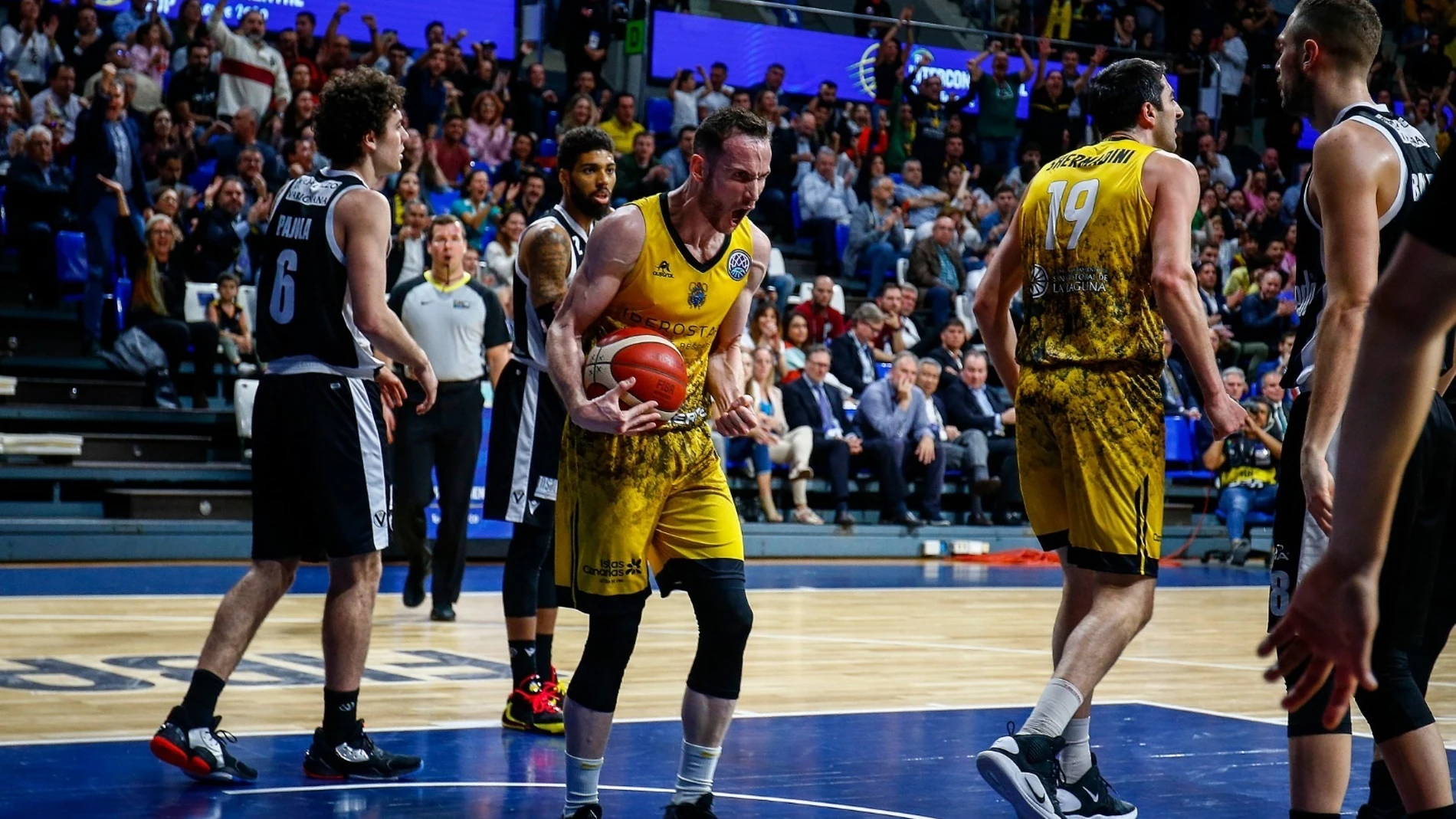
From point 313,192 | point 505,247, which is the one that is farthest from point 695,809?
point 505,247

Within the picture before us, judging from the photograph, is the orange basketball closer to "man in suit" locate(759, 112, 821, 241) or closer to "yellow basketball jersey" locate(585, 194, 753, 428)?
"yellow basketball jersey" locate(585, 194, 753, 428)

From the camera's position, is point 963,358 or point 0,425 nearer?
point 0,425

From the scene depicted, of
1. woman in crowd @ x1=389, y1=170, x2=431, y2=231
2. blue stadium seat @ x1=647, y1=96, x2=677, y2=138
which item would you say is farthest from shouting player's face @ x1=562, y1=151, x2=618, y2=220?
blue stadium seat @ x1=647, y1=96, x2=677, y2=138

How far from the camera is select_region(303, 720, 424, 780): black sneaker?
16.7 feet

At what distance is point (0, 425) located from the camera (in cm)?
1296

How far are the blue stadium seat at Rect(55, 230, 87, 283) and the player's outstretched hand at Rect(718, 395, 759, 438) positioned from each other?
35.9 feet

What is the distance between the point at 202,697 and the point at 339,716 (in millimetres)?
410

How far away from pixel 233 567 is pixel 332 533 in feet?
24.1

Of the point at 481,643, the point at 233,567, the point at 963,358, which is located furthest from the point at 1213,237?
the point at 481,643

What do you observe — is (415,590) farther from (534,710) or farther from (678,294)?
(678,294)

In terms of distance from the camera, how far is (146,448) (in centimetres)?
1338

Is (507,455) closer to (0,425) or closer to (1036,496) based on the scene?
(1036,496)

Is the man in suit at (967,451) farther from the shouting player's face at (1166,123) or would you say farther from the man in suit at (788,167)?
the shouting player's face at (1166,123)

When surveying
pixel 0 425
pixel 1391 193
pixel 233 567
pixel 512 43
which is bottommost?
pixel 233 567
